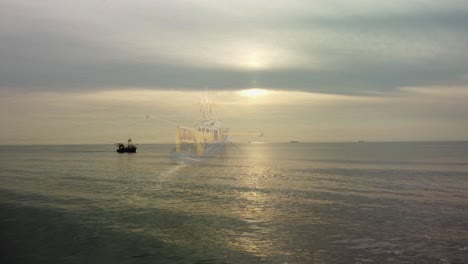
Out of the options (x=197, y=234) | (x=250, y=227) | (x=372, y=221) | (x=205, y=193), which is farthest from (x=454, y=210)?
(x=205, y=193)

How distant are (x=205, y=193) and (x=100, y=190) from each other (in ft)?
48.5

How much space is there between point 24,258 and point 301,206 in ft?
85.1

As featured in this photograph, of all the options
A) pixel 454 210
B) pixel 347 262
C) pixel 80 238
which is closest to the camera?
pixel 347 262

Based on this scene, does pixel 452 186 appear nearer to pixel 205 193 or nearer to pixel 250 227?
pixel 205 193

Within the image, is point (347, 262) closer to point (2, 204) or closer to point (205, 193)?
point (205, 193)

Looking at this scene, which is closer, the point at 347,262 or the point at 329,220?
the point at 347,262

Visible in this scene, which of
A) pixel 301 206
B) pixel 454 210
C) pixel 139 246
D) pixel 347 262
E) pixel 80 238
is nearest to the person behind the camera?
pixel 347 262

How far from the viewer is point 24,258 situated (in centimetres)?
2208

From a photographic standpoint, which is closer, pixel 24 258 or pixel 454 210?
pixel 24 258

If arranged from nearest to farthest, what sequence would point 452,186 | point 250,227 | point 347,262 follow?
1. point 347,262
2. point 250,227
3. point 452,186

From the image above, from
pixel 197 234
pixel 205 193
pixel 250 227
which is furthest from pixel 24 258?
pixel 205 193

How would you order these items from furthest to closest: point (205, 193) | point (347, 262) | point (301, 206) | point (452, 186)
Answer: point (452, 186) → point (205, 193) → point (301, 206) → point (347, 262)

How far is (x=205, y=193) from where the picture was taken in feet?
169

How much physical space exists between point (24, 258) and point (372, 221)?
989 inches
